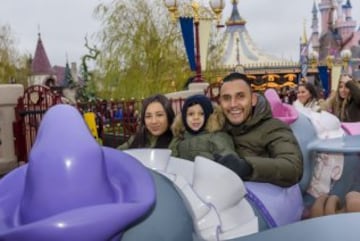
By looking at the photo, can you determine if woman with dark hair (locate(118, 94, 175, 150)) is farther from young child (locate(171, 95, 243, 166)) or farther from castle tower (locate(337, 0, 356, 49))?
castle tower (locate(337, 0, 356, 49))

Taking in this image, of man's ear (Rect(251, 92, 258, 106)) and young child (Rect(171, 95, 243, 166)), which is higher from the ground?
man's ear (Rect(251, 92, 258, 106))

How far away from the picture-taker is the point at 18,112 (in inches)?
347

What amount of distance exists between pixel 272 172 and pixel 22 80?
3048cm

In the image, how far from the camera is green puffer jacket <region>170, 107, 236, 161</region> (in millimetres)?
2238

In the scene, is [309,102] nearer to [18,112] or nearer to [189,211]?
[189,211]

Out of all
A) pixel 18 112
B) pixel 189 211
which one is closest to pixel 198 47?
pixel 18 112

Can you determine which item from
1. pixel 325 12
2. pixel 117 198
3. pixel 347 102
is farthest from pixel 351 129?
pixel 325 12

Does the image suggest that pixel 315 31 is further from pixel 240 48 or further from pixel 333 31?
pixel 240 48

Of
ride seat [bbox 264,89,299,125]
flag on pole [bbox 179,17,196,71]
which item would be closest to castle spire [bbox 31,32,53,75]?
flag on pole [bbox 179,17,196,71]

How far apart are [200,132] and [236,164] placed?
47cm

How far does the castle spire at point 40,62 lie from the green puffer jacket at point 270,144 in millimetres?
44757

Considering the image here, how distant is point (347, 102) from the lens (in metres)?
4.99

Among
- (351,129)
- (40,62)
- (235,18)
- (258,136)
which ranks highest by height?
(235,18)

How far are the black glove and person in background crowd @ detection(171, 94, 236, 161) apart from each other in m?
0.15
